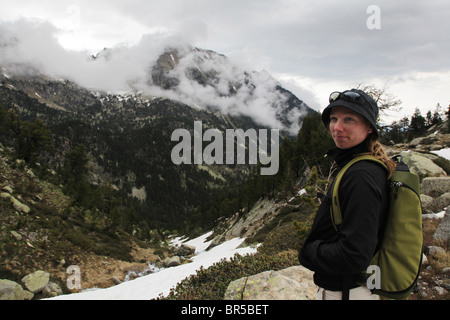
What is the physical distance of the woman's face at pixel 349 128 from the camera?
104 inches

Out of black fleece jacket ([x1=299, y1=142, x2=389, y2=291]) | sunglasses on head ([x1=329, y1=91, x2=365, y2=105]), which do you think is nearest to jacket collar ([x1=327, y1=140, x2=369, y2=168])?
black fleece jacket ([x1=299, y1=142, x2=389, y2=291])

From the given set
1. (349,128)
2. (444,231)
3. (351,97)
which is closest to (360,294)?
(349,128)

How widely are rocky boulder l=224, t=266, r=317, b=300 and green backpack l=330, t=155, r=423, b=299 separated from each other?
3.37 metres

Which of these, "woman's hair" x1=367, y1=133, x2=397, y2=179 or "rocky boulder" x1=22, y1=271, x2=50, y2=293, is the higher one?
"woman's hair" x1=367, y1=133, x2=397, y2=179

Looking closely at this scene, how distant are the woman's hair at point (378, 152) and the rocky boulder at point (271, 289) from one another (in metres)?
4.06

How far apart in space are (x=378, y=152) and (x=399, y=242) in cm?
86

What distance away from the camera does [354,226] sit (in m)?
2.21

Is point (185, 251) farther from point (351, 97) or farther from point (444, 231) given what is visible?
point (351, 97)

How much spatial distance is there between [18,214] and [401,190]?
29519 mm

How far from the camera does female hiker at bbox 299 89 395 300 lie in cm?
220

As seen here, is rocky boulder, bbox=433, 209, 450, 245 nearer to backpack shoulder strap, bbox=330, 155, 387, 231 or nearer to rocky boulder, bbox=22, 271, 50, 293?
backpack shoulder strap, bbox=330, 155, 387, 231
